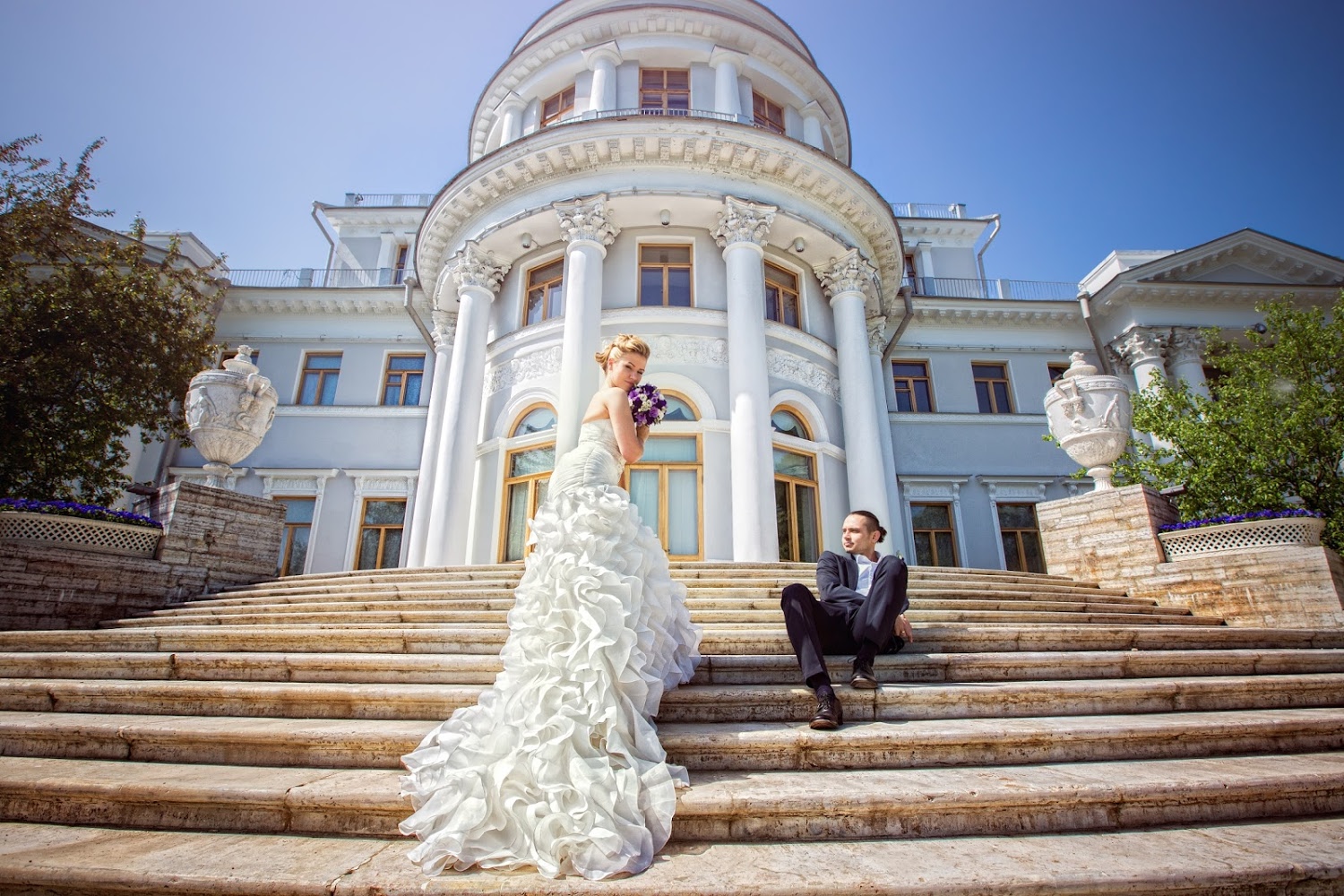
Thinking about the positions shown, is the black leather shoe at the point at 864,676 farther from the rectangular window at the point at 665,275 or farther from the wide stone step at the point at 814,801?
the rectangular window at the point at 665,275

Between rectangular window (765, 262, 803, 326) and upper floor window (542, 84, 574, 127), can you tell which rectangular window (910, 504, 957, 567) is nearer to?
rectangular window (765, 262, 803, 326)

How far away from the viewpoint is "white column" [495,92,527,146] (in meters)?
18.6

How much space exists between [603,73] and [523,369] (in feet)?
28.0

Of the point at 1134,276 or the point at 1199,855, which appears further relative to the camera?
the point at 1134,276

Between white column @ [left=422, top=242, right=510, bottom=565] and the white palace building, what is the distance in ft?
0.21

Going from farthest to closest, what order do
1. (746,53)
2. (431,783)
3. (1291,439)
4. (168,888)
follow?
1. (746,53)
2. (1291,439)
3. (431,783)
4. (168,888)

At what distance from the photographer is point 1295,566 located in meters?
7.59

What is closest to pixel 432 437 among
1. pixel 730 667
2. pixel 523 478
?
pixel 523 478

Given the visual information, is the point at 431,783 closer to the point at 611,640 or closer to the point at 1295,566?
the point at 611,640

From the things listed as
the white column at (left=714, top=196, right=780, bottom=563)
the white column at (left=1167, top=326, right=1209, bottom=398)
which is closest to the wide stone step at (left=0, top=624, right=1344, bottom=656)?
the white column at (left=714, top=196, right=780, bottom=563)

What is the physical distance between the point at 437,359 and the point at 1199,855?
61.5ft

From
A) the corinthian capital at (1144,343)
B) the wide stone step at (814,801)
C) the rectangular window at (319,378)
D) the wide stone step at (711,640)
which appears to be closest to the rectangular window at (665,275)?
the wide stone step at (711,640)

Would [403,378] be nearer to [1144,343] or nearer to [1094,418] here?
[1094,418]

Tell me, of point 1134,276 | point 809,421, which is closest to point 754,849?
point 809,421
